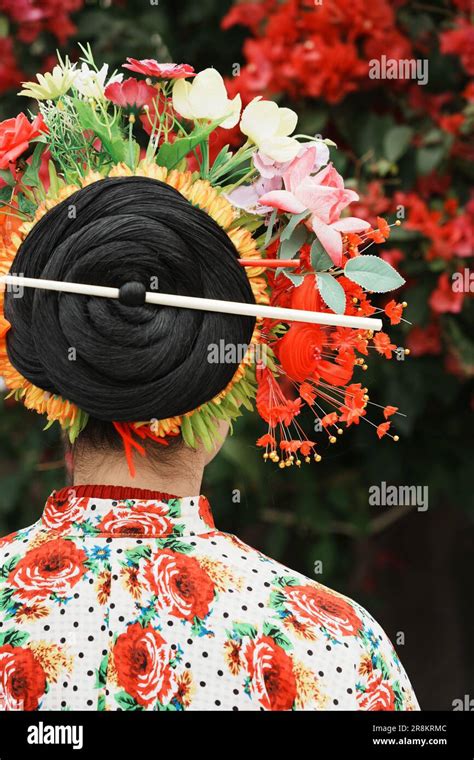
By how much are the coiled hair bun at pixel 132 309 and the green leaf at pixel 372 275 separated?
19 cm

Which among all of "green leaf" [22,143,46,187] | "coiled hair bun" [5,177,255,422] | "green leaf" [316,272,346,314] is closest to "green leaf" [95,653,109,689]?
"coiled hair bun" [5,177,255,422]

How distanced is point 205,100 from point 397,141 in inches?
Result: 41.7

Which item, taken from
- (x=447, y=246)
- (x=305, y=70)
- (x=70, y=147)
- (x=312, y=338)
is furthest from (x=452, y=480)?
(x=70, y=147)

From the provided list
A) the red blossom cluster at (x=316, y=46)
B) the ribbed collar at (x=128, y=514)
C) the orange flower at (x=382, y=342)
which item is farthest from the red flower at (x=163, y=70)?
the red blossom cluster at (x=316, y=46)

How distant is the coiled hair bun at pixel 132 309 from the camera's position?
3.85 ft

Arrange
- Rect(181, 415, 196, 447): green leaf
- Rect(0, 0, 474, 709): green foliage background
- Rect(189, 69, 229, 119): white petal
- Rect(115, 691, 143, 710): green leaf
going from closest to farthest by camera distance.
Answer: Rect(115, 691, 143, 710): green leaf → Rect(181, 415, 196, 447): green leaf → Rect(189, 69, 229, 119): white petal → Rect(0, 0, 474, 709): green foliage background

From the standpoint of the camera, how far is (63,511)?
4.09 feet

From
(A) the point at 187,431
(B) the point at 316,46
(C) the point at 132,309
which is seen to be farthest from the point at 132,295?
(B) the point at 316,46

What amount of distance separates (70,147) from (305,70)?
42.5 inches

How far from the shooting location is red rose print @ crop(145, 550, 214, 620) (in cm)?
117

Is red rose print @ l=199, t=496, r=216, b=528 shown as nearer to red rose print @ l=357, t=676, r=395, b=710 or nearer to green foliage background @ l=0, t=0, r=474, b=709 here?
red rose print @ l=357, t=676, r=395, b=710

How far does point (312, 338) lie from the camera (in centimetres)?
134

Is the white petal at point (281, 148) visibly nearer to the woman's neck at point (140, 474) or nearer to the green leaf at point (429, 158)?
the woman's neck at point (140, 474)

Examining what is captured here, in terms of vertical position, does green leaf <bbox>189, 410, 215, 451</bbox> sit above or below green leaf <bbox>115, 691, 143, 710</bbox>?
above
